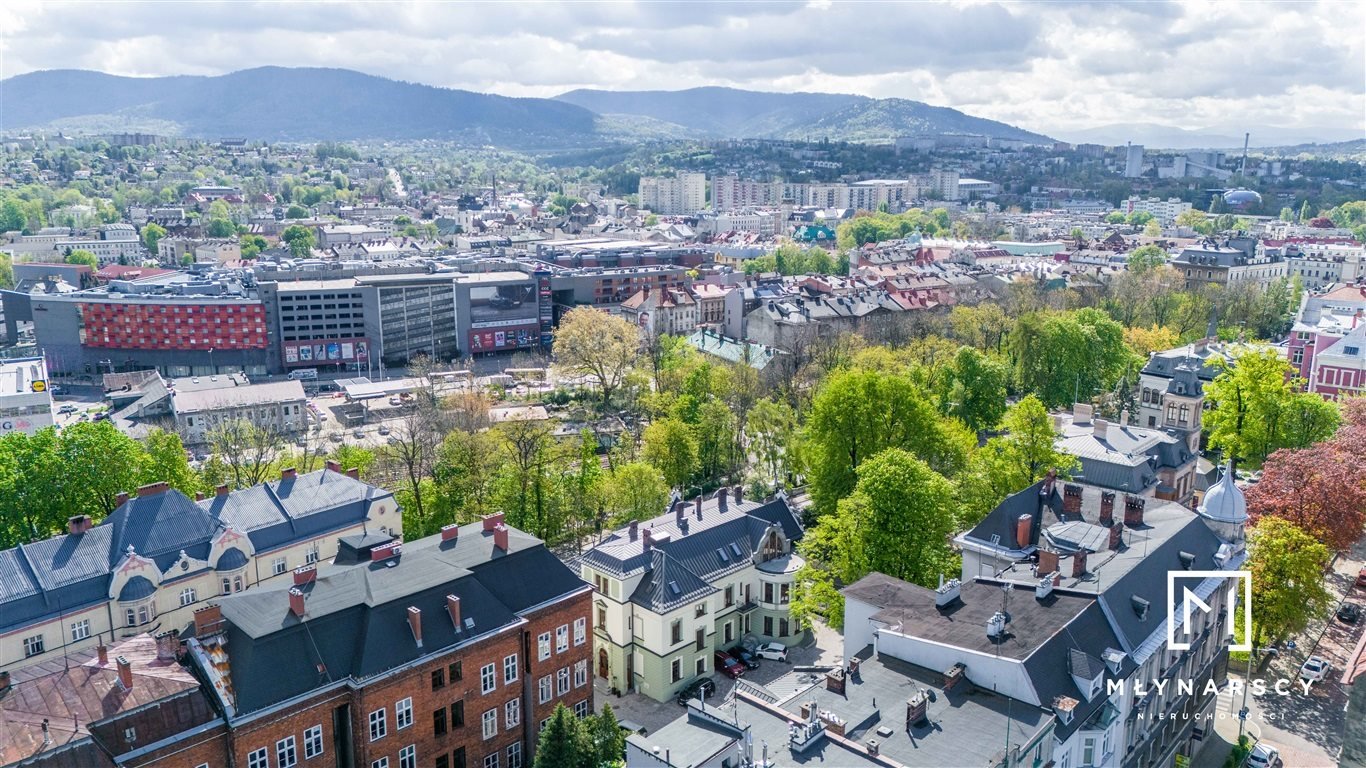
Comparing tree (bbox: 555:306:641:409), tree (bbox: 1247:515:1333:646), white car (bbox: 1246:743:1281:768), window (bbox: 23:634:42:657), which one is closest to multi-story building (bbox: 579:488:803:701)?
white car (bbox: 1246:743:1281:768)

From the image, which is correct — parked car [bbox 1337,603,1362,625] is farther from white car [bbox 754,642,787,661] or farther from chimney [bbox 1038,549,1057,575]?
white car [bbox 754,642,787,661]

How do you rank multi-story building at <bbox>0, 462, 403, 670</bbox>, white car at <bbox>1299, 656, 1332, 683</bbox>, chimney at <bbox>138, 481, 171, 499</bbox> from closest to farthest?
multi-story building at <bbox>0, 462, 403, 670</bbox> < white car at <bbox>1299, 656, 1332, 683</bbox> < chimney at <bbox>138, 481, 171, 499</bbox>

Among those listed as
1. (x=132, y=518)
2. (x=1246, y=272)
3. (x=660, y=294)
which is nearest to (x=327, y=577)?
(x=132, y=518)

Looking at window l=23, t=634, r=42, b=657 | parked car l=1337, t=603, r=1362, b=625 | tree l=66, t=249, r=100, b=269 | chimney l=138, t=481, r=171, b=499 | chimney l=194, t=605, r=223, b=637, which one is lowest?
parked car l=1337, t=603, r=1362, b=625

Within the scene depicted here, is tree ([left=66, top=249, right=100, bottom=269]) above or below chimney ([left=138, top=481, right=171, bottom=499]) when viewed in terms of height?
below

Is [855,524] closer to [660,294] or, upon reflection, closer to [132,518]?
[132,518]
